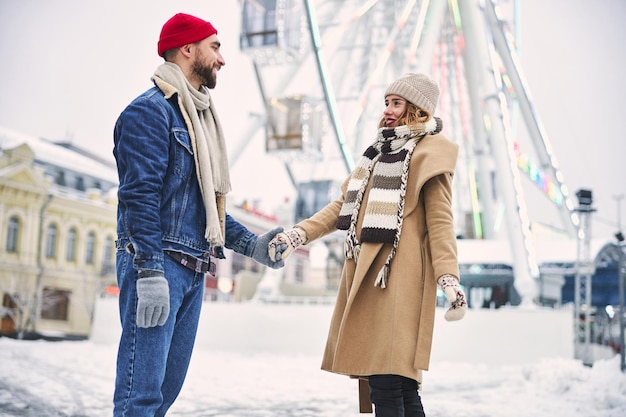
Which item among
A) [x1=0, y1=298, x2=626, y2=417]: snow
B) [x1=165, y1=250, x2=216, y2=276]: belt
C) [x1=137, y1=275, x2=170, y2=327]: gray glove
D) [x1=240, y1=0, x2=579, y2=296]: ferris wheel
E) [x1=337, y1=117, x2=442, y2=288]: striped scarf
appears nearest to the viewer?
[x1=137, y1=275, x2=170, y2=327]: gray glove

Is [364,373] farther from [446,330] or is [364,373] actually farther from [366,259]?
[446,330]

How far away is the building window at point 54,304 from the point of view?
1583 cm

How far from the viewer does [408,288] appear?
9.00 feet

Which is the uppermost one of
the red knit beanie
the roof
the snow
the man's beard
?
the roof

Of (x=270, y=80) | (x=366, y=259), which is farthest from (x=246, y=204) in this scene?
(x=366, y=259)

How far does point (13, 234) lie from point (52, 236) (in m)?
1.43

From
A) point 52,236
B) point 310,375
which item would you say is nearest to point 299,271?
point 52,236

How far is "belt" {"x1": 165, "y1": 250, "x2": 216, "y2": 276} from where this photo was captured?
2.56 meters

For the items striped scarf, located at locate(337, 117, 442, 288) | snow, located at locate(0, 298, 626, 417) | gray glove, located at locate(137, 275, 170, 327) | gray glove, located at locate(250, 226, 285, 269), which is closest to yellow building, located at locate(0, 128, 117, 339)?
snow, located at locate(0, 298, 626, 417)

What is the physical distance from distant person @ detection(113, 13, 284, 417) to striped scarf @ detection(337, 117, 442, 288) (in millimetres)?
516

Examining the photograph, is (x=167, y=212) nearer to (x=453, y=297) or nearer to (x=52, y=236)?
(x=453, y=297)

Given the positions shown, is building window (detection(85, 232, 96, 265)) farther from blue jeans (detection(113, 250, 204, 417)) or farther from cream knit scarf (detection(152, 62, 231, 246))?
blue jeans (detection(113, 250, 204, 417))

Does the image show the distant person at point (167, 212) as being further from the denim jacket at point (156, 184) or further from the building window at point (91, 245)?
the building window at point (91, 245)

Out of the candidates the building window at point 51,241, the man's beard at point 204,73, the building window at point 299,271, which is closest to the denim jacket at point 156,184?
the man's beard at point 204,73
